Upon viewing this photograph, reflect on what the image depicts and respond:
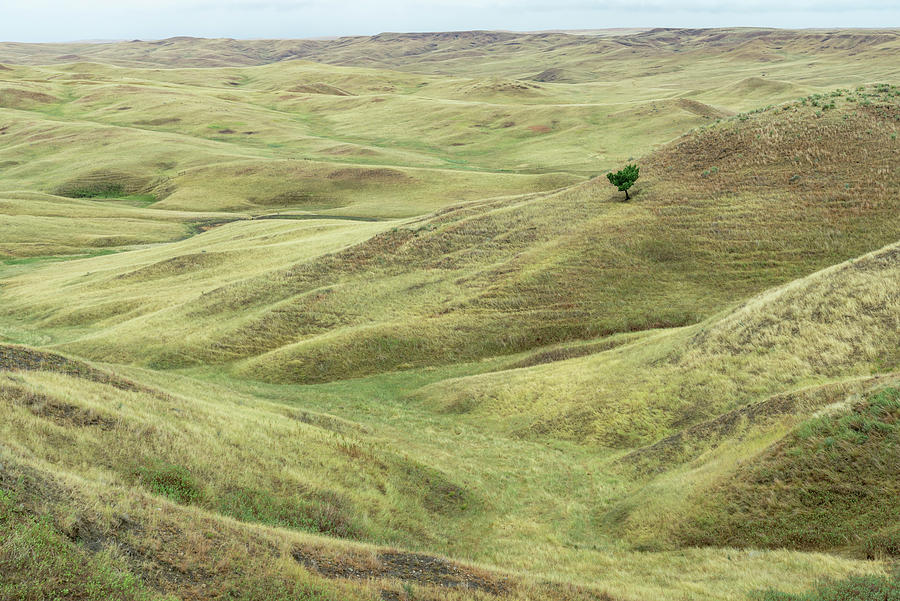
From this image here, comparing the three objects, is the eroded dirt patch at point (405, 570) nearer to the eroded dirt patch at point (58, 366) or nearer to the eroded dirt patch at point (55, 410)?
the eroded dirt patch at point (55, 410)

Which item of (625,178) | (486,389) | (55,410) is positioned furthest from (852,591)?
(625,178)

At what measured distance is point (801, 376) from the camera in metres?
21.8

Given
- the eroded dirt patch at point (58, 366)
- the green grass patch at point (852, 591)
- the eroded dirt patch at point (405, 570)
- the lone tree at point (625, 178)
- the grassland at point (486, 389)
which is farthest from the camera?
the lone tree at point (625, 178)

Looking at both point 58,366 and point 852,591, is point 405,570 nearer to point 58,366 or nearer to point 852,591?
point 852,591

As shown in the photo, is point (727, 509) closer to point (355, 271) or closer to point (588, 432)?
point (588, 432)

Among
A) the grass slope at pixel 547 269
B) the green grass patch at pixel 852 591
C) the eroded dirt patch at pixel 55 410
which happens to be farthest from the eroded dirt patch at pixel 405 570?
the grass slope at pixel 547 269

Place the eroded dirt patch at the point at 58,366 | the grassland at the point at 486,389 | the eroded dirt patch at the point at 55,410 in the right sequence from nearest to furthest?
the grassland at the point at 486,389 < the eroded dirt patch at the point at 55,410 < the eroded dirt patch at the point at 58,366

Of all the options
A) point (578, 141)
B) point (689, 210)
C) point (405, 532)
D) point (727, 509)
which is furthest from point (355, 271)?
point (578, 141)

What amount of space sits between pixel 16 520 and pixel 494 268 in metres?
36.3

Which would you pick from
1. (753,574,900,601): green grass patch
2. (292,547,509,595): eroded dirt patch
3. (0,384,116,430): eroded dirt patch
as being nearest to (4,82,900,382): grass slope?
(0,384,116,430): eroded dirt patch

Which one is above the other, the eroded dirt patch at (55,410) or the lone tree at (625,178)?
the lone tree at (625,178)

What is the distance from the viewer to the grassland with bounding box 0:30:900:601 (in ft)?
37.2

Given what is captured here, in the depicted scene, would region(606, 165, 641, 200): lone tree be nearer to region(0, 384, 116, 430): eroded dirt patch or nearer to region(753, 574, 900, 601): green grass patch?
region(753, 574, 900, 601): green grass patch

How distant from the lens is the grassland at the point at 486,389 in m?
11.3
